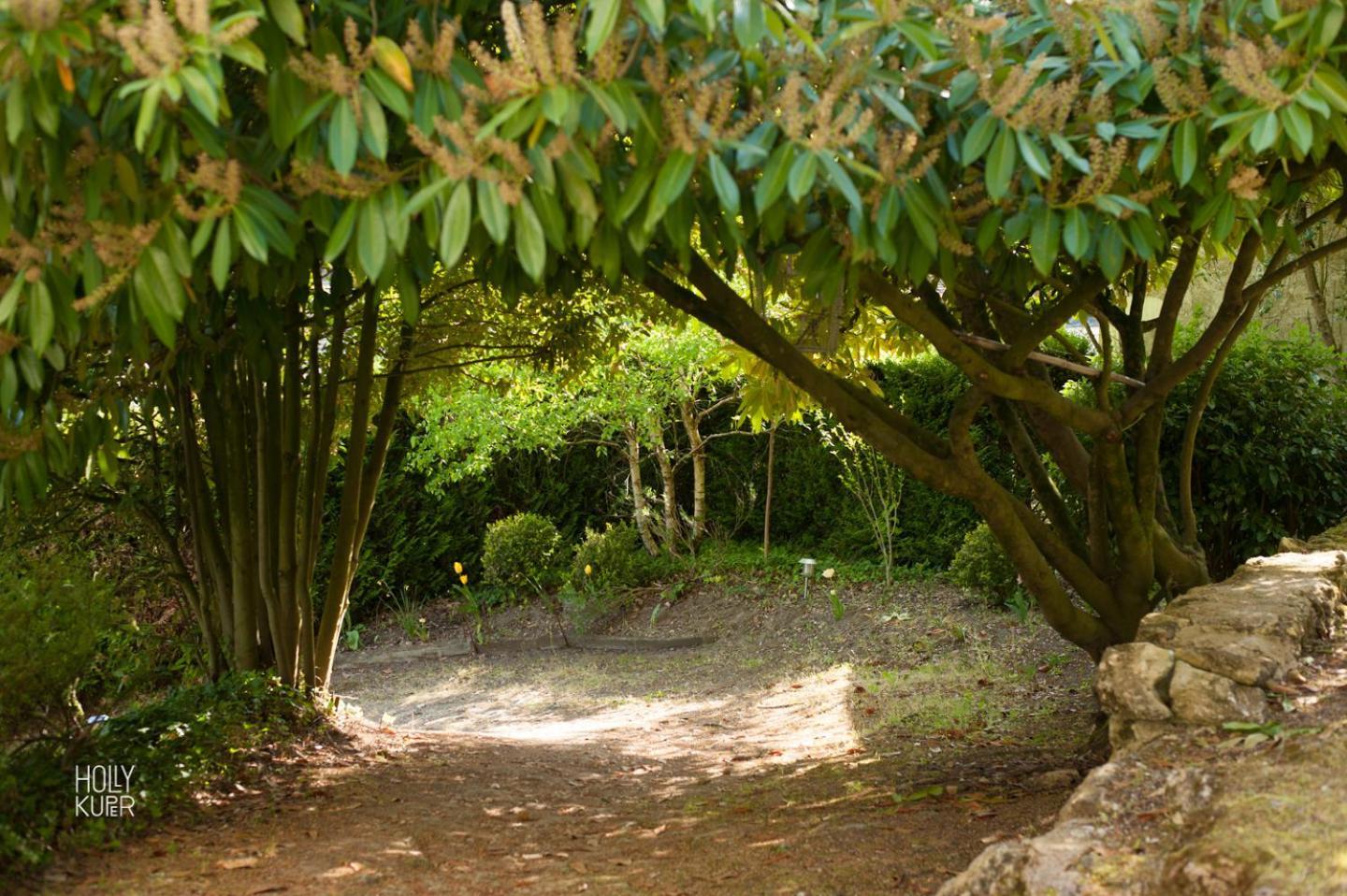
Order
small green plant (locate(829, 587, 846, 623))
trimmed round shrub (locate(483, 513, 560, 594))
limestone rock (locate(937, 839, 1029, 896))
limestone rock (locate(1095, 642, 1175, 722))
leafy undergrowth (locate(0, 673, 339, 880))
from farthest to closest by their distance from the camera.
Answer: trimmed round shrub (locate(483, 513, 560, 594)) → small green plant (locate(829, 587, 846, 623)) → leafy undergrowth (locate(0, 673, 339, 880)) → limestone rock (locate(1095, 642, 1175, 722)) → limestone rock (locate(937, 839, 1029, 896))

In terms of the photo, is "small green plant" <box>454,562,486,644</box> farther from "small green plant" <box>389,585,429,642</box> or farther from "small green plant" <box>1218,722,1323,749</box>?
"small green plant" <box>1218,722,1323,749</box>

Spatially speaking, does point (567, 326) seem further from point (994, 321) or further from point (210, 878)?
point (210, 878)

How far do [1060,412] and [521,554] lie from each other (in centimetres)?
810

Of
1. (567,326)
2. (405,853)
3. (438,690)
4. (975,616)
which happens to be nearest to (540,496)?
(438,690)

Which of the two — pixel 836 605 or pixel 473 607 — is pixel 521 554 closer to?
pixel 473 607

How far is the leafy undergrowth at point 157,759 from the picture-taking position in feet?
12.3

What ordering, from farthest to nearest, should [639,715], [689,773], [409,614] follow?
[409,614] < [639,715] < [689,773]

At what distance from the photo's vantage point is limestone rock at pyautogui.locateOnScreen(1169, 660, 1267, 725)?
10.3ft

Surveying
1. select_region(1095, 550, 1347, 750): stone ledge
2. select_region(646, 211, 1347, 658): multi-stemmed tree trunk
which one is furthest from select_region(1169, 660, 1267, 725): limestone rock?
select_region(646, 211, 1347, 658): multi-stemmed tree trunk

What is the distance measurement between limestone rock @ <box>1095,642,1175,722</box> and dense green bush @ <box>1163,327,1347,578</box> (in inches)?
180

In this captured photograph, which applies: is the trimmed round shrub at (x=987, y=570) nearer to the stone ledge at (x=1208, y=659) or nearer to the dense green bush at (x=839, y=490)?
the dense green bush at (x=839, y=490)

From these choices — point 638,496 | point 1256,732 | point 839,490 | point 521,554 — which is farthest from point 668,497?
point 1256,732

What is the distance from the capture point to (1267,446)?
741 centimetres

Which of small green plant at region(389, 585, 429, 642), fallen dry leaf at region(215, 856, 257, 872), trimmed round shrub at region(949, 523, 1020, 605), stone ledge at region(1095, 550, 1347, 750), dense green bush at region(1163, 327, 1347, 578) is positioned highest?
dense green bush at region(1163, 327, 1347, 578)
